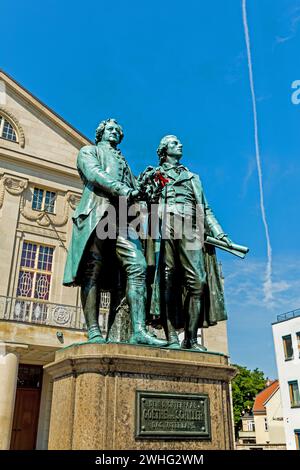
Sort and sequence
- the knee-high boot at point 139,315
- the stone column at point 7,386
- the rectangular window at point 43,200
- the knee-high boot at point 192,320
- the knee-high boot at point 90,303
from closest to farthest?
the knee-high boot at point 139,315
the knee-high boot at point 90,303
the knee-high boot at point 192,320
the stone column at point 7,386
the rectangular window at point 43,200

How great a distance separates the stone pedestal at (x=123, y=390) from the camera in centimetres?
395

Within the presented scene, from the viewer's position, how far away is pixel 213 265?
5.53 meters

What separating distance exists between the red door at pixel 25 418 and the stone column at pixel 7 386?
3251mm

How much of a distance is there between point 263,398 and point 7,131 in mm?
40102

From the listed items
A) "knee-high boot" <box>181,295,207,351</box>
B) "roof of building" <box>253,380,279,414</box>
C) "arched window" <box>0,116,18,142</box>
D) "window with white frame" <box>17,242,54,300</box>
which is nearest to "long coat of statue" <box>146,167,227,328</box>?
"knee-high boot" <box>181,295,207,351</box>

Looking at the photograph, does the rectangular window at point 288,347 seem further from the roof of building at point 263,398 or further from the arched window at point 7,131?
the arched window at point 7,131

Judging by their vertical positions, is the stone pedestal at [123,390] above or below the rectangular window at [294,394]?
below

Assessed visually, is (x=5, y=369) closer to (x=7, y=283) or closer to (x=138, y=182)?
(x=7, y=283)

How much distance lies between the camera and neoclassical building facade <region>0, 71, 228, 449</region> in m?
17.1

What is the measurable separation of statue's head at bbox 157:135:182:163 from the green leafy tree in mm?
49255

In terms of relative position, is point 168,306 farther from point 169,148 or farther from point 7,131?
point 7,131

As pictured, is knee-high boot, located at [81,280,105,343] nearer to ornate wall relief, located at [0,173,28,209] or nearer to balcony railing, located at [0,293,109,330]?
balcony railing, located at [0,293,109,330]

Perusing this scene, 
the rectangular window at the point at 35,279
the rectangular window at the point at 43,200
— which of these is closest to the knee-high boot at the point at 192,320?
the rectangular window at the point at 35,279
